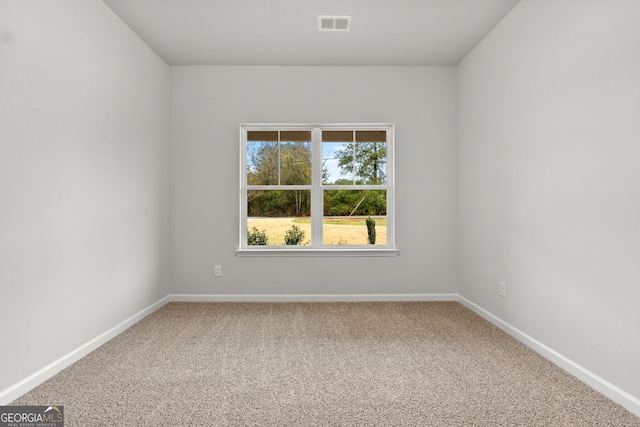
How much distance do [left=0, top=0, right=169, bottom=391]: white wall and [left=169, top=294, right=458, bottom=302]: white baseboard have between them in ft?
1.92

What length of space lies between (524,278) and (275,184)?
2.72 metres

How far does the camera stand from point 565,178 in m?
2.42

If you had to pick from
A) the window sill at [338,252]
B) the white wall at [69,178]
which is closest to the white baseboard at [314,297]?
the window sill at [338,252]

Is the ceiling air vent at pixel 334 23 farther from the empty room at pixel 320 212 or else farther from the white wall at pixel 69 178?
the white wall at pixel 69 178

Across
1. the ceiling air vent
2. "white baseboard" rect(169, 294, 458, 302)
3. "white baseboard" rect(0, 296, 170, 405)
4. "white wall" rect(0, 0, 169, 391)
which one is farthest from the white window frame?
"white baseboard" rect(0, 296, 170, 405)

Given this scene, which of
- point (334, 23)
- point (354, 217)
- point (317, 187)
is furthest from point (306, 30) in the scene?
point (354, 217)

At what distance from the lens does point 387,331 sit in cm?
318

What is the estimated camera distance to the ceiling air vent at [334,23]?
10.4 ft

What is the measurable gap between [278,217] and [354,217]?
899 millimetres

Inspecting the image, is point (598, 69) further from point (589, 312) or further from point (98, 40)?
point (98, 40)

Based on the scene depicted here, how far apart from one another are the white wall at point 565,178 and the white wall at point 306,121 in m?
0.66

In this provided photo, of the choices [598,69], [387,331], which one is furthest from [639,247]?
[387,331]

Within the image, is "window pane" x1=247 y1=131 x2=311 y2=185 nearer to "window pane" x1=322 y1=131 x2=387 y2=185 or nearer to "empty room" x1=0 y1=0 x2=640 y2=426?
"empty room" x1=0 y1=0 x2=640 y2=426

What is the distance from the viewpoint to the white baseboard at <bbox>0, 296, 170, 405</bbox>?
201 cm
